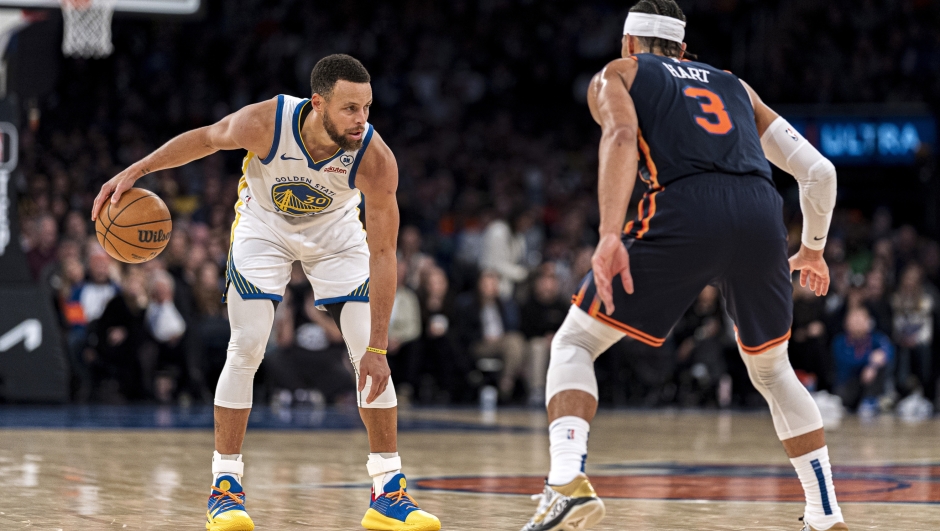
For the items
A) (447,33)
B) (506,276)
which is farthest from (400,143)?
(506,276)

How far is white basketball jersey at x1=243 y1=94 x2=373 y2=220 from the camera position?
5.15 m

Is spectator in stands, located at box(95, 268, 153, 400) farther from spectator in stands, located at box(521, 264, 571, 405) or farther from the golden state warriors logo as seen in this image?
the golden state warriors logo

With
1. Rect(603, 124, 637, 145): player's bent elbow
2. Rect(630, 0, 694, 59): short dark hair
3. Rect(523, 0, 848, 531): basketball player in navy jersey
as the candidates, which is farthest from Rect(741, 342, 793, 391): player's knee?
Rect(630, 0, 694, 59): short dark hair

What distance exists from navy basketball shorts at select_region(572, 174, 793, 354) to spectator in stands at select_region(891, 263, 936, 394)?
11.3 meters

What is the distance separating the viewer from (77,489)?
6055 mm

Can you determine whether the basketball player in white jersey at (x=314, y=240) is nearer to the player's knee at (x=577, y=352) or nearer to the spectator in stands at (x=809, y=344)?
the player's knee at (x=577, y=352)

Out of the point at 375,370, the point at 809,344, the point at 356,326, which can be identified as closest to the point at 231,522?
the point at 375,370

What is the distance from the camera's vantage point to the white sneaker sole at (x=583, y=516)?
4.08m

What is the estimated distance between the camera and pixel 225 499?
4945 millimetres

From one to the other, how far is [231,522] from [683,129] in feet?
7.17

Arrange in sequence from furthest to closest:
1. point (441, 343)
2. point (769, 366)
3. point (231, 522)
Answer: point (441, 343) → point (231, 522) → point (769, 366)

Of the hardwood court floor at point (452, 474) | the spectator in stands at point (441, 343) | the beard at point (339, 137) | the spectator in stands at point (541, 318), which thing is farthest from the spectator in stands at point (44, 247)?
the beard at point (339, 137)

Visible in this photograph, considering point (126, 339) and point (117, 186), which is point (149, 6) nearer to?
point (126, 339)

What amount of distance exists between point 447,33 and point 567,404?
705 inches
